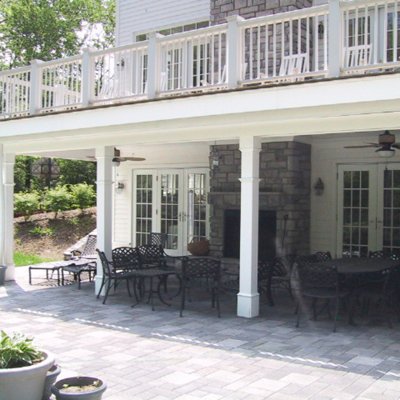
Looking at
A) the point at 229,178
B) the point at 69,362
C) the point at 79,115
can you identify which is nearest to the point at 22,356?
the point at 69,362

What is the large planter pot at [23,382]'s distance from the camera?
3.92 metres

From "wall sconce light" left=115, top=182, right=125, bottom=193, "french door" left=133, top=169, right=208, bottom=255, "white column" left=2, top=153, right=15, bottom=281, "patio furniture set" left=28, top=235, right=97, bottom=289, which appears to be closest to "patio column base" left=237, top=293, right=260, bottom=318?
"patio furniture set" left=28, top=235, right=97, bottom=289

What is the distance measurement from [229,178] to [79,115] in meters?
3.81

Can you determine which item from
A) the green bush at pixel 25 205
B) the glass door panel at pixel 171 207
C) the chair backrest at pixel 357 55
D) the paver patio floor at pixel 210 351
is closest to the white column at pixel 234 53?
the chair backrest at pixel 357 55

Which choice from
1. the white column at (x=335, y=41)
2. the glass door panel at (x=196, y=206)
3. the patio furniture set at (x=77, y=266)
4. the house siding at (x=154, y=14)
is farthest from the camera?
the glass door panel at (x=196, y=206)

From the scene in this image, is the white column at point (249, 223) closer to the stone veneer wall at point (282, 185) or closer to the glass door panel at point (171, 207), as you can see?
the stone veneer wall at point (282, 185)

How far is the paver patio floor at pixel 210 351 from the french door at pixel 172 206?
4313 mm

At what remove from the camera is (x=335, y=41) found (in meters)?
Result: 6.34

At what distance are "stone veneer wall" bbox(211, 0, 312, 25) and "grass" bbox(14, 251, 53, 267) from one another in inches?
302

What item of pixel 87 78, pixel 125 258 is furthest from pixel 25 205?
pixel 87 78

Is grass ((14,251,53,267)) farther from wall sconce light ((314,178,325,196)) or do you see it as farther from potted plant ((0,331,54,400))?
potted plant ((0,331,54,400))

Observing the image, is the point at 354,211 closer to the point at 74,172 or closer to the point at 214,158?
the point at 214,158

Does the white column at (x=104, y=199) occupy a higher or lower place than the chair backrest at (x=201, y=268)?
higher

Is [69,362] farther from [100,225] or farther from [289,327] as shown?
[100,225]
